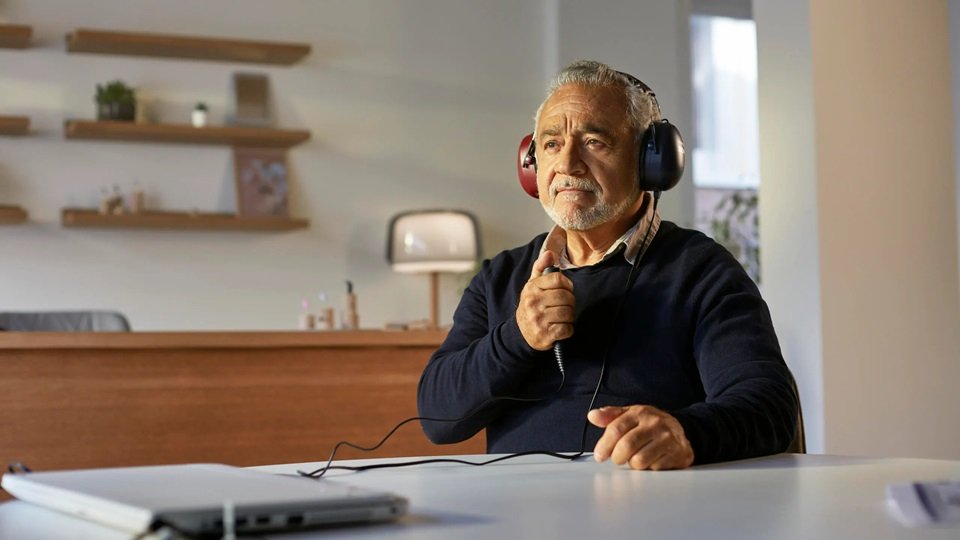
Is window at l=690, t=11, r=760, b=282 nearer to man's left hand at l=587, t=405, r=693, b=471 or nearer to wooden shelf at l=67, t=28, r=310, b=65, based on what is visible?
wooden shelf at l=67, t=28, r=310, b=65

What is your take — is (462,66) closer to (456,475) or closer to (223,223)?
(223,223)

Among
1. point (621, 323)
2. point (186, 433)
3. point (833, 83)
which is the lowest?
point (186, 433)

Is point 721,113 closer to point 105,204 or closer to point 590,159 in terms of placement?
point 105,204

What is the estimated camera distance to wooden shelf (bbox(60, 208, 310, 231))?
4.81 metres

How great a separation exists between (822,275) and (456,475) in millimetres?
2232

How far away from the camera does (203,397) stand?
282 centimetres

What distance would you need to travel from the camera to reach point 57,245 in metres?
4.91

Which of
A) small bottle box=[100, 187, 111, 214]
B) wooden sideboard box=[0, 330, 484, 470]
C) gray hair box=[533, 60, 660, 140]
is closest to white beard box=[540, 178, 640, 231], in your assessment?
gray hair box=[533, 60, 660, 140]

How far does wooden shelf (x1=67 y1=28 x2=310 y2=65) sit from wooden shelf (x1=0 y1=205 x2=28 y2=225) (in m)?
0.73

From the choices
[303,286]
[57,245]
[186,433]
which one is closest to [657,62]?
[303,286]

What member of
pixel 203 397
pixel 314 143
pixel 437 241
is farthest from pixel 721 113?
pixel 203 397

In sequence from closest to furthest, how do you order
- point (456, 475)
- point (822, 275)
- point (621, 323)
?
point (456, 475) < point (621, 323) < point (822, 275)

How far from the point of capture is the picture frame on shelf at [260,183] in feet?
16.8

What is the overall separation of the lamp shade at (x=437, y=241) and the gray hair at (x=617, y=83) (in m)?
3.18
